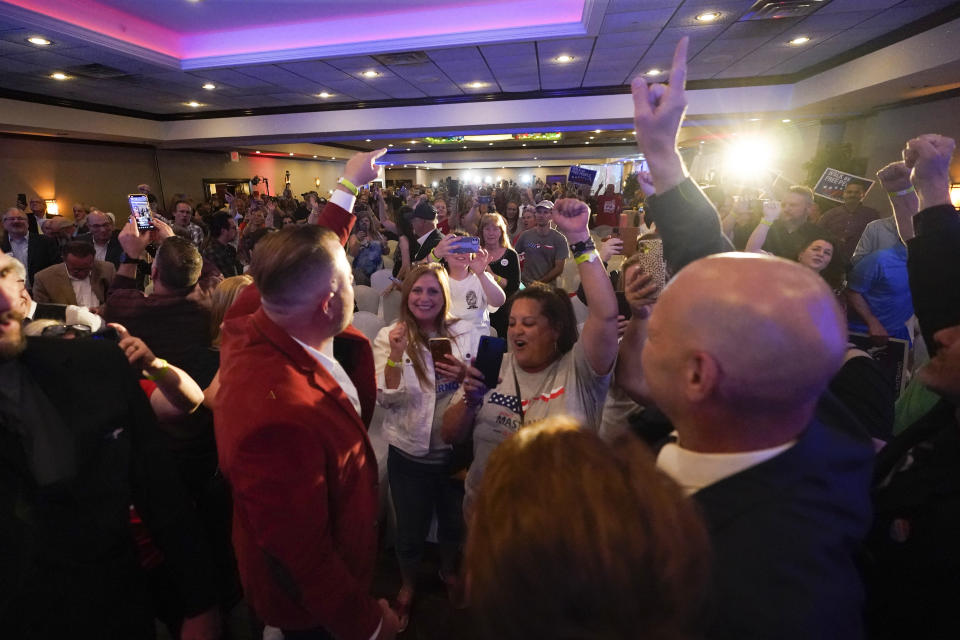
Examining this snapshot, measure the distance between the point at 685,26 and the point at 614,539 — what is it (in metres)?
5.88

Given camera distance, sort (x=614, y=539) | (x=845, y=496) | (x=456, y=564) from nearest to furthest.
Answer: (x=614, y=539), (x=845, y=496), (x=456, y=564)

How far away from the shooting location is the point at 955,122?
6.59 m

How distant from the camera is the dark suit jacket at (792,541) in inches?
23.0

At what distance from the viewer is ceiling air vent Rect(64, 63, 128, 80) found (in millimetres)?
5735

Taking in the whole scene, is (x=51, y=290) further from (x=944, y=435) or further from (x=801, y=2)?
(x=801, y=2)

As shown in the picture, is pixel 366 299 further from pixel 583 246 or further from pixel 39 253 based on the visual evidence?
pixel 39 253

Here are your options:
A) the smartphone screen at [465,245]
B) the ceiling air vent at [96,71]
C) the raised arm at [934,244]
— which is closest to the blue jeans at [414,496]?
the smartphone screen at [465,245]

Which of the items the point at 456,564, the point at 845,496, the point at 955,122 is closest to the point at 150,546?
the point at 456,564

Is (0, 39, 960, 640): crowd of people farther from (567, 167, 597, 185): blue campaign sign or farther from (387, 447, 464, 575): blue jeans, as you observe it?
(567, 167, 597, 185): blue campaign sign

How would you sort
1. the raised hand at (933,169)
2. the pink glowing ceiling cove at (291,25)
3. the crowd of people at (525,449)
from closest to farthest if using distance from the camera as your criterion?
the crowd of people at (525,449) < the raised hand at (933,169) < the pink glowing ceiling cove at (291,25)

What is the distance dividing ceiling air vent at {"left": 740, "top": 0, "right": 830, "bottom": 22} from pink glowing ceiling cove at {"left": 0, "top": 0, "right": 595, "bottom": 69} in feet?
5.44

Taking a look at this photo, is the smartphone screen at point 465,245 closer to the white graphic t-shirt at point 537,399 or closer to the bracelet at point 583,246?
the white graphic t-shirt at point 537,399

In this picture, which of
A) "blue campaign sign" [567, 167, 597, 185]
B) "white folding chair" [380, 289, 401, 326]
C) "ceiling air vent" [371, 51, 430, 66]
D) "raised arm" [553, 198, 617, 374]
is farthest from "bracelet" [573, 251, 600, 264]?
"ceiling air vent" [371, 51, 430, 66]

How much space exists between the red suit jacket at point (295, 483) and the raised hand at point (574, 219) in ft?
3.07
